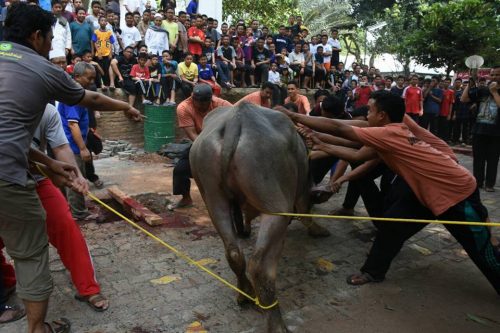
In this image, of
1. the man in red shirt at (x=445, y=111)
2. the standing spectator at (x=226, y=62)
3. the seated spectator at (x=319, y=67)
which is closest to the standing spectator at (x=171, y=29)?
the standing spectator at (x=226, y=62)

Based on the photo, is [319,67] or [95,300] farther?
[319,67]

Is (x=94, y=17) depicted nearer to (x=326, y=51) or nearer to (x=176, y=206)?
(x=176, y=206)

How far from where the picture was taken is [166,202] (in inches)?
244

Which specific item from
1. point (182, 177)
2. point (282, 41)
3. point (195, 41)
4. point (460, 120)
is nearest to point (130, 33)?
point (195, 41)

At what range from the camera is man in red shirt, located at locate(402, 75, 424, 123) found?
479 inches

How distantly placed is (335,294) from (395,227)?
773 millimetres

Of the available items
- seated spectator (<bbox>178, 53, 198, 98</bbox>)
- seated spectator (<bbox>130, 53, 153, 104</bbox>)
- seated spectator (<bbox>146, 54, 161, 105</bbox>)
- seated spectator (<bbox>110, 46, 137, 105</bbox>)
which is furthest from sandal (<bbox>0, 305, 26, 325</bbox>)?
seated spectator (<bbox>178, 53, 198, 98</bbox>)

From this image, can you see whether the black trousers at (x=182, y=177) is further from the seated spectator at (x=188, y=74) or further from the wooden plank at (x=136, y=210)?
the seated spectator at (x=188, y=74)

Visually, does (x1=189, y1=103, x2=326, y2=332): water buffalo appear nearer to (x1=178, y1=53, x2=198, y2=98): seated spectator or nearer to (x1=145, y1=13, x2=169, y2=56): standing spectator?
(x1=178, y1=53, x2=198, y2=98): seated spectator

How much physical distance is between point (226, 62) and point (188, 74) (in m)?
1.77

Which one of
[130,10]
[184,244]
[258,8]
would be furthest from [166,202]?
[258,8]

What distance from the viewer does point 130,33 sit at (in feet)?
35.6

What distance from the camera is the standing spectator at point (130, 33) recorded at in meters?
10.8

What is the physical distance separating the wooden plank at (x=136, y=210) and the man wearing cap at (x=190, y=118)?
0.53 meters
